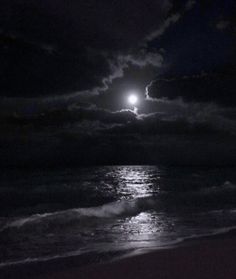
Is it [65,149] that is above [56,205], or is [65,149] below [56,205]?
above

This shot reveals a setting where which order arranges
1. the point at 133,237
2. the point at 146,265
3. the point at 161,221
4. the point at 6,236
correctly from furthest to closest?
the point at 161,221 → the point at 6,236 → the point at 133,237 → the point at 146,265

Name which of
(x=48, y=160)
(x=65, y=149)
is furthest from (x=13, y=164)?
(x=65, y=149)

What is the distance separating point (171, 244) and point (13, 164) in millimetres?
75758

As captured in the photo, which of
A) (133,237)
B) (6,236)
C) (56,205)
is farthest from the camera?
(56,205)

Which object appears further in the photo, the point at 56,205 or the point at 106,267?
the point at 56,205

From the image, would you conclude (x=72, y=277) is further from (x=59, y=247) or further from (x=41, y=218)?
(x=41, y=218)

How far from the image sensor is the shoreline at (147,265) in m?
6.60

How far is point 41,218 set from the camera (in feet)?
49.3

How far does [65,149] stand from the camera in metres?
100

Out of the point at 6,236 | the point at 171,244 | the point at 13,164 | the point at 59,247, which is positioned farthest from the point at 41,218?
the point at 13,164

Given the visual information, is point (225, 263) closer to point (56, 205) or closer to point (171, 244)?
point (171, 244)

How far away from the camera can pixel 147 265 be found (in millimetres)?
7152

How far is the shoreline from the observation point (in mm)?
6602

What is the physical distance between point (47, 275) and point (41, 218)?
8.28 metres
